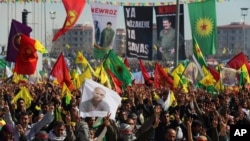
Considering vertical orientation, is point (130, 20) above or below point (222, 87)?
above

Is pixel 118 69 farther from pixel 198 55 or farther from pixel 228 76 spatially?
pixel 198 55

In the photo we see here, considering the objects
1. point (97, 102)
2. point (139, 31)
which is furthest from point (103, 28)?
point (97, 102)

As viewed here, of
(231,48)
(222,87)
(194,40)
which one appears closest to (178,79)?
(222,87)

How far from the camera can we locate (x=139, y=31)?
2639cm

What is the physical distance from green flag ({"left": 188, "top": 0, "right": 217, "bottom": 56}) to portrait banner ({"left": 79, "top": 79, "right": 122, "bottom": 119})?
14003 millimetres

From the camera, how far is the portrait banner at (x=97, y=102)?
1176cm

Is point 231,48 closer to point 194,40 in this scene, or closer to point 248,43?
point 248,43

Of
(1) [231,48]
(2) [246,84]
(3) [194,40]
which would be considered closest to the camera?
(2) [246,84]

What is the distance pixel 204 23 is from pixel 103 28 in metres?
3.23

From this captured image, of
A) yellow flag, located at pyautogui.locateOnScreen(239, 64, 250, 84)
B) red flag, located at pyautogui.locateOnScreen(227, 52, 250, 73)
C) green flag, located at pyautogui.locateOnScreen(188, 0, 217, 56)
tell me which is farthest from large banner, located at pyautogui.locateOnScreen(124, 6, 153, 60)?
yellow flag, located at pyautogui.locateOnScreen(239, 64, 250, 84)

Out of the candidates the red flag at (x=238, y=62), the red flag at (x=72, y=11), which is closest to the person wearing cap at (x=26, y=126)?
the red flag at (x=72, y=11)

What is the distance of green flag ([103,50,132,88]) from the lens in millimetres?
20266

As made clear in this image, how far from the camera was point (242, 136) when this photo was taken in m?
7.39

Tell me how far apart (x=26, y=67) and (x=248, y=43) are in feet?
557
